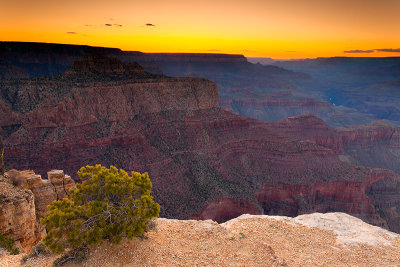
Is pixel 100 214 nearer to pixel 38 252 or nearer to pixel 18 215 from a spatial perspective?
pixel 38 252

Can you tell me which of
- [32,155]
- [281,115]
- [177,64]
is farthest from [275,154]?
[177,64]

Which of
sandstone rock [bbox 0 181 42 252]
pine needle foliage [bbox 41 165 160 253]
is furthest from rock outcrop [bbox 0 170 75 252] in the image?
pine needle foliage [bbox 41 165 160 253]

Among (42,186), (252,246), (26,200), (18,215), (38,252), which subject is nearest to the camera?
(38,252)

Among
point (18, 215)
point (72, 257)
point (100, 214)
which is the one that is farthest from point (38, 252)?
point (18, 215)

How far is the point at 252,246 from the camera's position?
14508 millimetres

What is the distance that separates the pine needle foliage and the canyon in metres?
23.9

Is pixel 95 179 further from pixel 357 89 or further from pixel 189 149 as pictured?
pixel 357 89

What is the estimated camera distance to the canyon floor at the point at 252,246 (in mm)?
12688

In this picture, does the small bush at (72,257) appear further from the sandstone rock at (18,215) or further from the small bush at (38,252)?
the sandstone rock at (18,215)

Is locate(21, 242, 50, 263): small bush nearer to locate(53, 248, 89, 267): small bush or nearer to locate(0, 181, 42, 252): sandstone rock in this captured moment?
locate(53, 248, 89, 267): small bush

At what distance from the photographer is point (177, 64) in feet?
575

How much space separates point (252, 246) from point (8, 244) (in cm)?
1199

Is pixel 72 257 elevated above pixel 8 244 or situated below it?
above

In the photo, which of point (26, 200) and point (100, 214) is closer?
point (100, 214)
